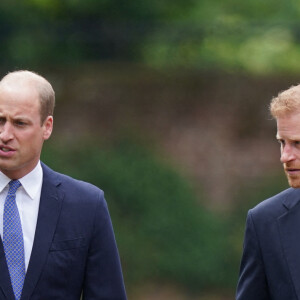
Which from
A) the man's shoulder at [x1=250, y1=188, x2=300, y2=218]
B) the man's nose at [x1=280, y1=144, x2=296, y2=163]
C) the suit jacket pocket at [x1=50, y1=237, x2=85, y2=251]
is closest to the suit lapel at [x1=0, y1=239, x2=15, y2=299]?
the suit jacket pocket at [x1=50, y1=237, x2=85, y2=251]

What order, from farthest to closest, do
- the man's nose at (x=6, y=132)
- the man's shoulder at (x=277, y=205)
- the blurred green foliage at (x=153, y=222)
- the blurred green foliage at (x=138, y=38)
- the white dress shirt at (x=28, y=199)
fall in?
the blurred green foliage at (x=138, y=38) < the blurred green foliage at (x=153, y=222) < the man's shoulder at (x=277, y=205) < the white dress shirt at (x=28, y=199) < the man's nose at (x=6, y=132)

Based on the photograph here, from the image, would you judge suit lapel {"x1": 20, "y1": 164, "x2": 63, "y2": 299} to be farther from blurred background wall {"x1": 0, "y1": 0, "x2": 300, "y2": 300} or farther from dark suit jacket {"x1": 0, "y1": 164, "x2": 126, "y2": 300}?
blurred background wall {"x1": 0, "y1": 0, "x2": 300, "y2": 300}

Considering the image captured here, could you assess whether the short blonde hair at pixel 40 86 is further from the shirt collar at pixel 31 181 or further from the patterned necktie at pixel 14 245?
the patterned necktie at pixel 14 245

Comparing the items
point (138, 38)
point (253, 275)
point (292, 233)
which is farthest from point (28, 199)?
point (138, 38)

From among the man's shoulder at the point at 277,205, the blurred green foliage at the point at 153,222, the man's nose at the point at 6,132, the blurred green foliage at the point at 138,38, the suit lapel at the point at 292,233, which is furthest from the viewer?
the blurred green foliage at the point at 138,38

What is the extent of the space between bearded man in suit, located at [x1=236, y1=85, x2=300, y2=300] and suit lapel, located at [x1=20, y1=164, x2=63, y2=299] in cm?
89

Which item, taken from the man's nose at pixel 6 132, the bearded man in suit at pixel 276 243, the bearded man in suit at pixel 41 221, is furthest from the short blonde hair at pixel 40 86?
the bearded man in suit at pixel 276 243

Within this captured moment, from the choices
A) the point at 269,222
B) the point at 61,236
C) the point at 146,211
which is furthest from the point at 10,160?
the point at 146,211

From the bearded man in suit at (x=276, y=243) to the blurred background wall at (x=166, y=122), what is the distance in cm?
585

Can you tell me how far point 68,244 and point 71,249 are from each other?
0.08 feet

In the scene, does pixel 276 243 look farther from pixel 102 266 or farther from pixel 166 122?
pixel 166 122

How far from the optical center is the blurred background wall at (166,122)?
11328 mm

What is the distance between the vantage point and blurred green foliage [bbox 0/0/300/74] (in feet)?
38.7

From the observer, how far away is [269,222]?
214 inches
